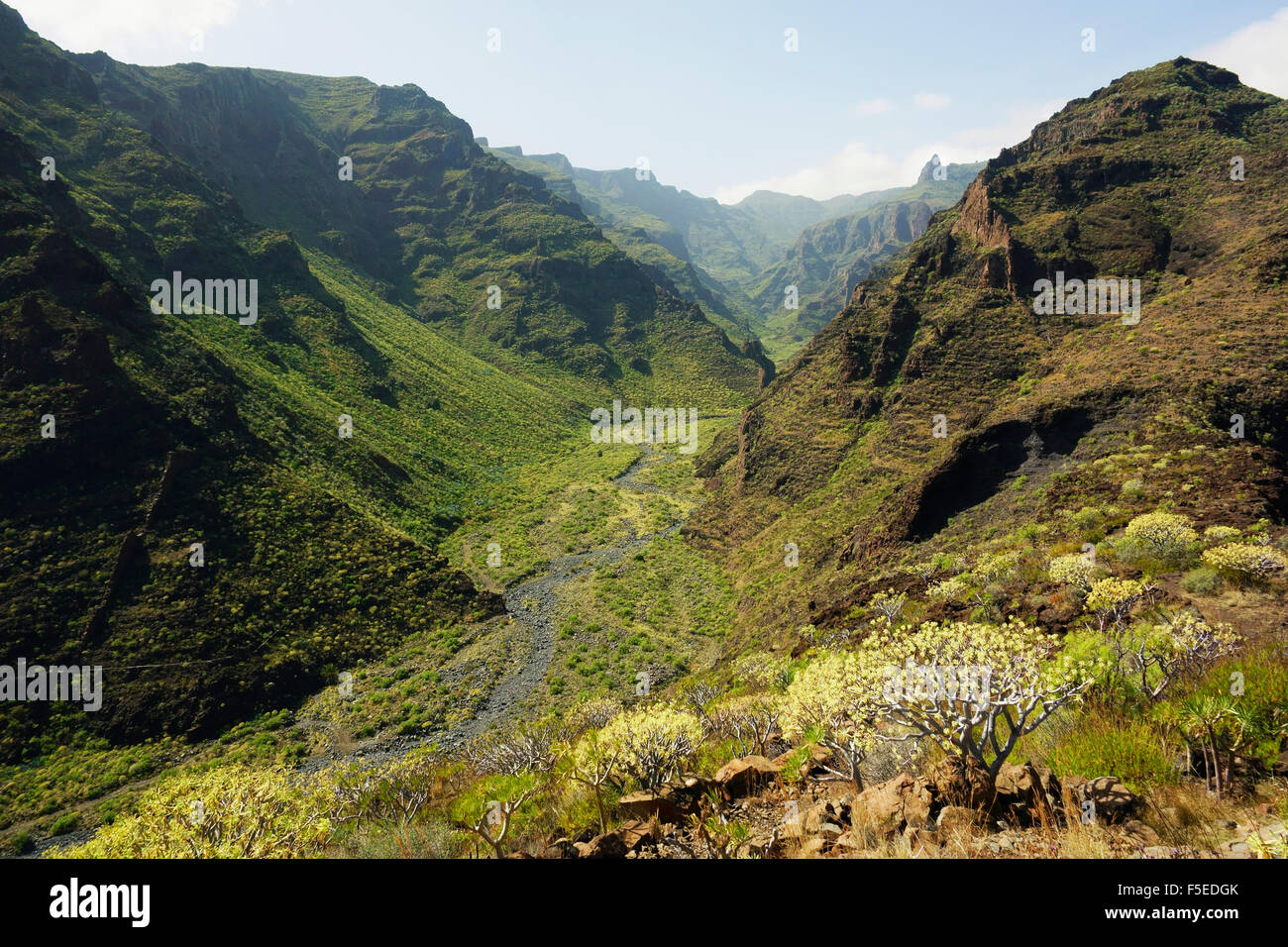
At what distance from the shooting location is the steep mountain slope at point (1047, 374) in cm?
2416

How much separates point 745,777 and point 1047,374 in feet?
123

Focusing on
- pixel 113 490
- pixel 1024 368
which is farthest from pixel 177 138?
pixel 1024 368

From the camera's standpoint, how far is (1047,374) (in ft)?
115

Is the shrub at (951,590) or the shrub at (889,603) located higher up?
the shrub at (951,590)

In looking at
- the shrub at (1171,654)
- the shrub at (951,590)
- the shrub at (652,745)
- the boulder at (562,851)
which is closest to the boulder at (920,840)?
the boulder at (562,851)

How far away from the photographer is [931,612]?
18.9 m

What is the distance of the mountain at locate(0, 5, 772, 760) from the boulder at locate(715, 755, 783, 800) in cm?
2917

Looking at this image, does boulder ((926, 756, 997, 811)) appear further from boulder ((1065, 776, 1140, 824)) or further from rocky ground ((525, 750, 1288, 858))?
boulder ((1065, 776, 1140, 824))

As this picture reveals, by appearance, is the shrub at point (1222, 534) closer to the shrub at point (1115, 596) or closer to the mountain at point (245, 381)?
the shrub at point (1115, 596)

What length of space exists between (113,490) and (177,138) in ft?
384

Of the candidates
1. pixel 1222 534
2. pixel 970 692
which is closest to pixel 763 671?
pixel 1222 534

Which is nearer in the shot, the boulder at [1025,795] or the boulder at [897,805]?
the boulder at [1025,795]

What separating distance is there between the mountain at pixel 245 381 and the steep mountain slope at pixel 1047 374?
25.4 metres

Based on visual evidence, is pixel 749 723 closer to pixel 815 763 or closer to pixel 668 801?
pixel 815 763
